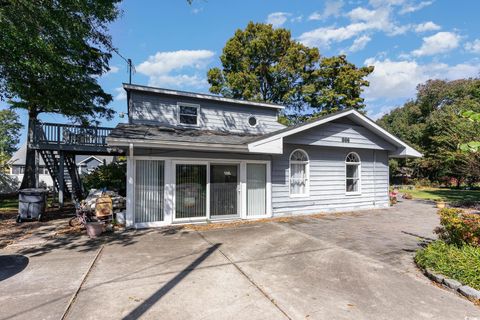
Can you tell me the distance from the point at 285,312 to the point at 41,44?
9.81 meters

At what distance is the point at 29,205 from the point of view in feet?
29.6

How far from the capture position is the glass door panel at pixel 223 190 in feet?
29.3

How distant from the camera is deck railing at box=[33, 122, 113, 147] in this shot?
12172mm

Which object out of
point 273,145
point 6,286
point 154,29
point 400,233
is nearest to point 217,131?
point 273,145

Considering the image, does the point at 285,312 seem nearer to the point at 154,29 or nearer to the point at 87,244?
the point at 87,244

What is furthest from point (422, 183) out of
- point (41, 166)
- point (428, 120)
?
point (41, 166)

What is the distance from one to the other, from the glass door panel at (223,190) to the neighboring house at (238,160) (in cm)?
3

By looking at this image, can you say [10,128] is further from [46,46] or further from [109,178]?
[46,46]

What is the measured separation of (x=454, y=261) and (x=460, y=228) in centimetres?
89

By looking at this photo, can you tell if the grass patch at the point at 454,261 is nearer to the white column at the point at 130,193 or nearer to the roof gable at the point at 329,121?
the roof gable at the point at 329,121

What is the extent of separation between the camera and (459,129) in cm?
1381

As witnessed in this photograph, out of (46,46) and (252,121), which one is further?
(252,121)

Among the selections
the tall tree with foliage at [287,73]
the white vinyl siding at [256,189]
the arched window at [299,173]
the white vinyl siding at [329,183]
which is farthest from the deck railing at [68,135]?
the tall tree with foliage at [287,73]

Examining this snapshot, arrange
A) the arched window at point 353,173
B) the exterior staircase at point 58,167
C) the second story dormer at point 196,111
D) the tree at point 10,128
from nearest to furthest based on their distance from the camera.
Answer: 1. the second story dormer at point 196,111
2. the arched window at point 353,173
3. the exterior staircase at point 58,167
4. the tree at point 10,128
